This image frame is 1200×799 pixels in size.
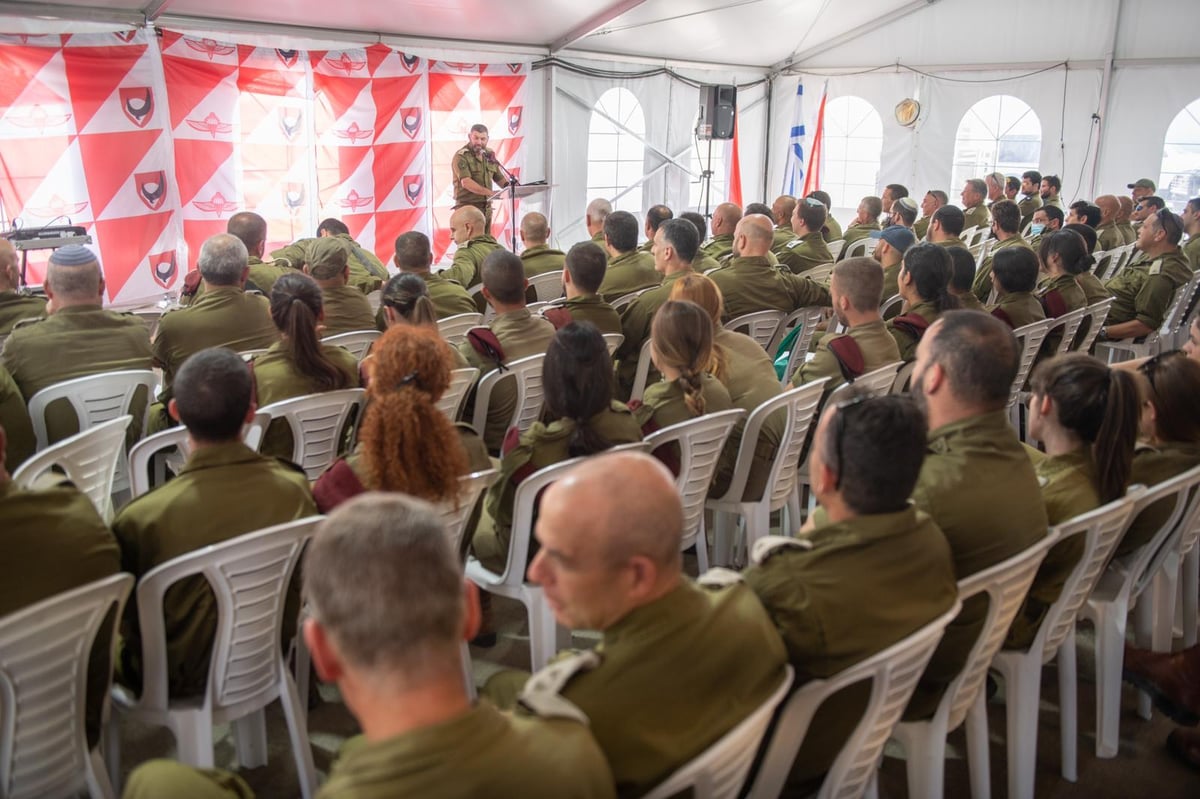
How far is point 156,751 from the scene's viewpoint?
261cm

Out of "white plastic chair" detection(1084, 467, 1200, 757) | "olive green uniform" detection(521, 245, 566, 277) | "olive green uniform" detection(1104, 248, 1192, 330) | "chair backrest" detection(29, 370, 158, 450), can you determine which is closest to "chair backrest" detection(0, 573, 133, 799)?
"chair backrest" detection(29, 370, 158, 450)

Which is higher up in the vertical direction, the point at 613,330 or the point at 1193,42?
the point at 1193,42

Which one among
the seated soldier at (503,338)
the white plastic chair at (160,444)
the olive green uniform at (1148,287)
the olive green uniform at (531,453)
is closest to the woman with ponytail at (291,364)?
the white plastic chair at (160,444)

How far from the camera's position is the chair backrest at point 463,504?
2439mm

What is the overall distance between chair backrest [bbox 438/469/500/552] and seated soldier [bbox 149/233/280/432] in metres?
1.85

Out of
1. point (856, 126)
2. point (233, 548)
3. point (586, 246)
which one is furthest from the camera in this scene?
point (856, 126)

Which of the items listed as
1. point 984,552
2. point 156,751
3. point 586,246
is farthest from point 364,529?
point 586,246

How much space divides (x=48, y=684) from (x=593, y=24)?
8449 mm

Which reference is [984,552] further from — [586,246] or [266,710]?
[586,246]

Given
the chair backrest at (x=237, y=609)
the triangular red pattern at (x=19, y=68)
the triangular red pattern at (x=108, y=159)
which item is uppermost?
the triangular red pattern at (x=19, y=68)

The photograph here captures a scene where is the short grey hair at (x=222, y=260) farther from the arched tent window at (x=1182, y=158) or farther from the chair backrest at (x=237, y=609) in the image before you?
the arched tent window at (x=1182, y=158)

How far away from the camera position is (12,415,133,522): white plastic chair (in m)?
2.55

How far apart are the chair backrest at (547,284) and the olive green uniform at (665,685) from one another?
183 inches

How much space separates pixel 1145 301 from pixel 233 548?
19.0 ft
